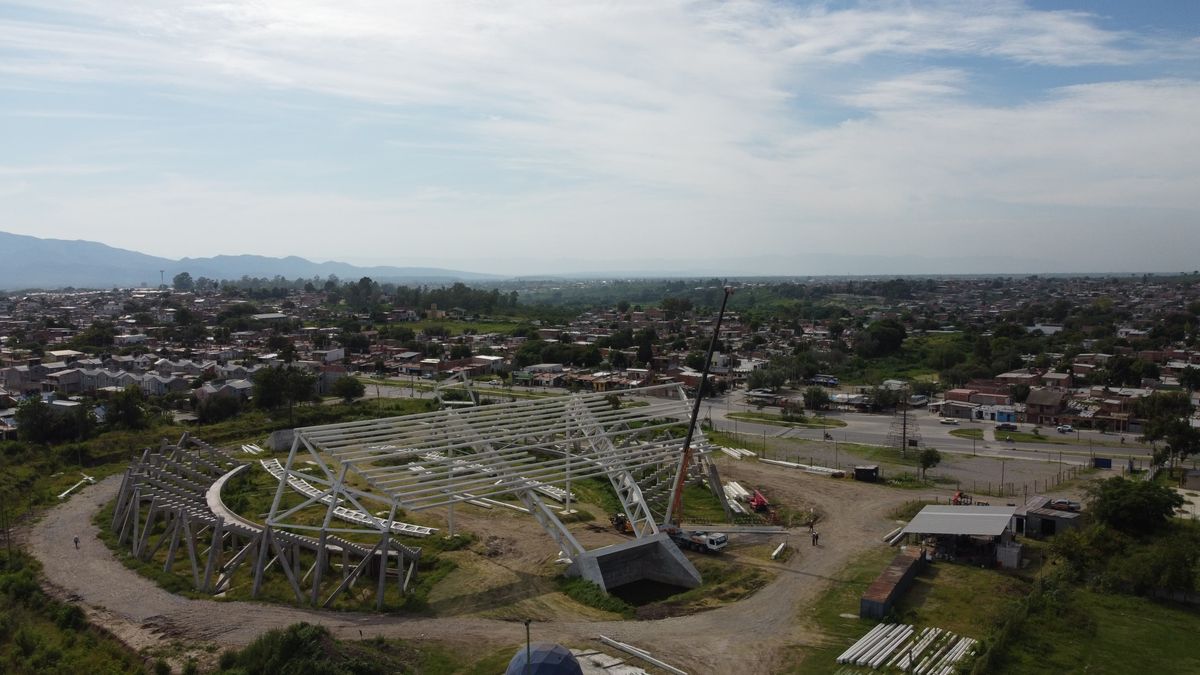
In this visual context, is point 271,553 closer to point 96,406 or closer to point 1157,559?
point 1157,559

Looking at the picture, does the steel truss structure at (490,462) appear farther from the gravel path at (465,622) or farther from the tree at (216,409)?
the tree at (216,409)

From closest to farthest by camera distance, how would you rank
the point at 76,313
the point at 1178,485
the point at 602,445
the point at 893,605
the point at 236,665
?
the point at 236,665
the point at 893,605
the point at 602,445
the point at 1178,485
the point at 76,313

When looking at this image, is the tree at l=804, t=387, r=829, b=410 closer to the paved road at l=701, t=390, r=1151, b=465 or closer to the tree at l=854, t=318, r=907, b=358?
the paved road at l=701, t=390, r=1151, b=465

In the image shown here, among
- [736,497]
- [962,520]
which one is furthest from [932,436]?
[962,520]

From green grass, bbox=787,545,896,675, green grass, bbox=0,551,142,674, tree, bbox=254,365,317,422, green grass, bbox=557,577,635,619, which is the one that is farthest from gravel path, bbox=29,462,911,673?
tree, bbox=254,365,317,422

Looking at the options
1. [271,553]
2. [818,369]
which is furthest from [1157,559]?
[818,369]

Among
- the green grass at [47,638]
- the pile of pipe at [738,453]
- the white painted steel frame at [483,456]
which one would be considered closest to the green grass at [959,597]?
the white painted steel frame at [483,456]
